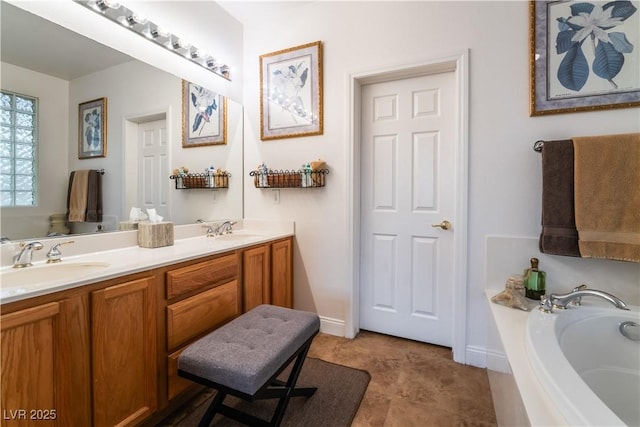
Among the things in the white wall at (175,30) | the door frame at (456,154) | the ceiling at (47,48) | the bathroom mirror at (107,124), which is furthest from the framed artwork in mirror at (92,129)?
the door frame at (456,154)

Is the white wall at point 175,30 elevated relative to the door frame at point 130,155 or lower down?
elevated

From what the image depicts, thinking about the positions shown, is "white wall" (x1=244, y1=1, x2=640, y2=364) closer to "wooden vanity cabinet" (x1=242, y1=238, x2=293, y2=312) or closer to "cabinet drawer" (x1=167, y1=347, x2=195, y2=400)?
"wooden vanity cabinet" (x1=242, y1=238, x2=293, y2=312)

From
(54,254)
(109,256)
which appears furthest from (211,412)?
(54,254)

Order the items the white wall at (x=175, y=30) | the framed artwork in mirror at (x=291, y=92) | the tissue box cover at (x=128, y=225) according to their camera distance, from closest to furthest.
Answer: the white wall at (x=175, y=30) < the tissue box cover at (x=128, y=225) < the framed artwork in mirror at (x=291, y=92)

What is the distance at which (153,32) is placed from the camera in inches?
70.3

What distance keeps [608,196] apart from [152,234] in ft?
7.95

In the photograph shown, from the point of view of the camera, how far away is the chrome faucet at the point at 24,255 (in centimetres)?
119

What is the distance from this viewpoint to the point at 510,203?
1.69 m

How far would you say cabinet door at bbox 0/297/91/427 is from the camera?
2.75 ft

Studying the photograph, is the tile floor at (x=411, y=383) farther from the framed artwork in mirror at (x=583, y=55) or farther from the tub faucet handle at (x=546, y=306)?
the framed artwork in mirror at (x=583, y=55)

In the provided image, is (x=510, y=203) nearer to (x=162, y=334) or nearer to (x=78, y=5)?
(x=162, y=334)

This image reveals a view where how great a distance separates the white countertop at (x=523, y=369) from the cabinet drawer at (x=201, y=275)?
140 centimetres

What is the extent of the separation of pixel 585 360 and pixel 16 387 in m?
2.17

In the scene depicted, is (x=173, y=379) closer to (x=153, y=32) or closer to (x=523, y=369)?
(x=523, y=369)
